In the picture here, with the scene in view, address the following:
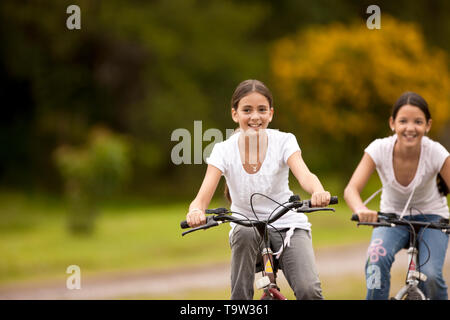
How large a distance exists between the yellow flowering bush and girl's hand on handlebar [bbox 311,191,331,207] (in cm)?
1379

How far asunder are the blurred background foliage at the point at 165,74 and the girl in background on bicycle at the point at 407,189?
12.8m

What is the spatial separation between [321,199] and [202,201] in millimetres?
747

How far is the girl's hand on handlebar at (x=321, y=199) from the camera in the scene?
3.65 meters

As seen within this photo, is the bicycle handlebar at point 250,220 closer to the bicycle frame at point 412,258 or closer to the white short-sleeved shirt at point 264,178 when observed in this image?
the white short-sleeved shirt at point 264,178

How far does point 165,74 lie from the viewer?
21.5 m

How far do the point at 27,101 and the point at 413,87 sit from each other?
12.7 metres

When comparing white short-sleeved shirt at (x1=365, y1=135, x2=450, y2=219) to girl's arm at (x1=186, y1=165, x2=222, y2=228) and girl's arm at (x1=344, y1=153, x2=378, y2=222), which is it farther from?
girl's arm at (x1=186, y1=165, x2=222, y2=228)

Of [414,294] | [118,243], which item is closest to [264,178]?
[414,294]

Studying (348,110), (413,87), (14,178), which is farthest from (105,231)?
(14,178)

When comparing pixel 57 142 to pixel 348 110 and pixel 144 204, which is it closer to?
pixel 144 204

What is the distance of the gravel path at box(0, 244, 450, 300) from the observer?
9227 millimetres

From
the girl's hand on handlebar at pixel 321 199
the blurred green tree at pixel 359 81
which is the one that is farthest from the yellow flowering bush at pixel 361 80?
the girl's hand on handlebar at pixel 321 199

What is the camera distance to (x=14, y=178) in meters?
23.7
